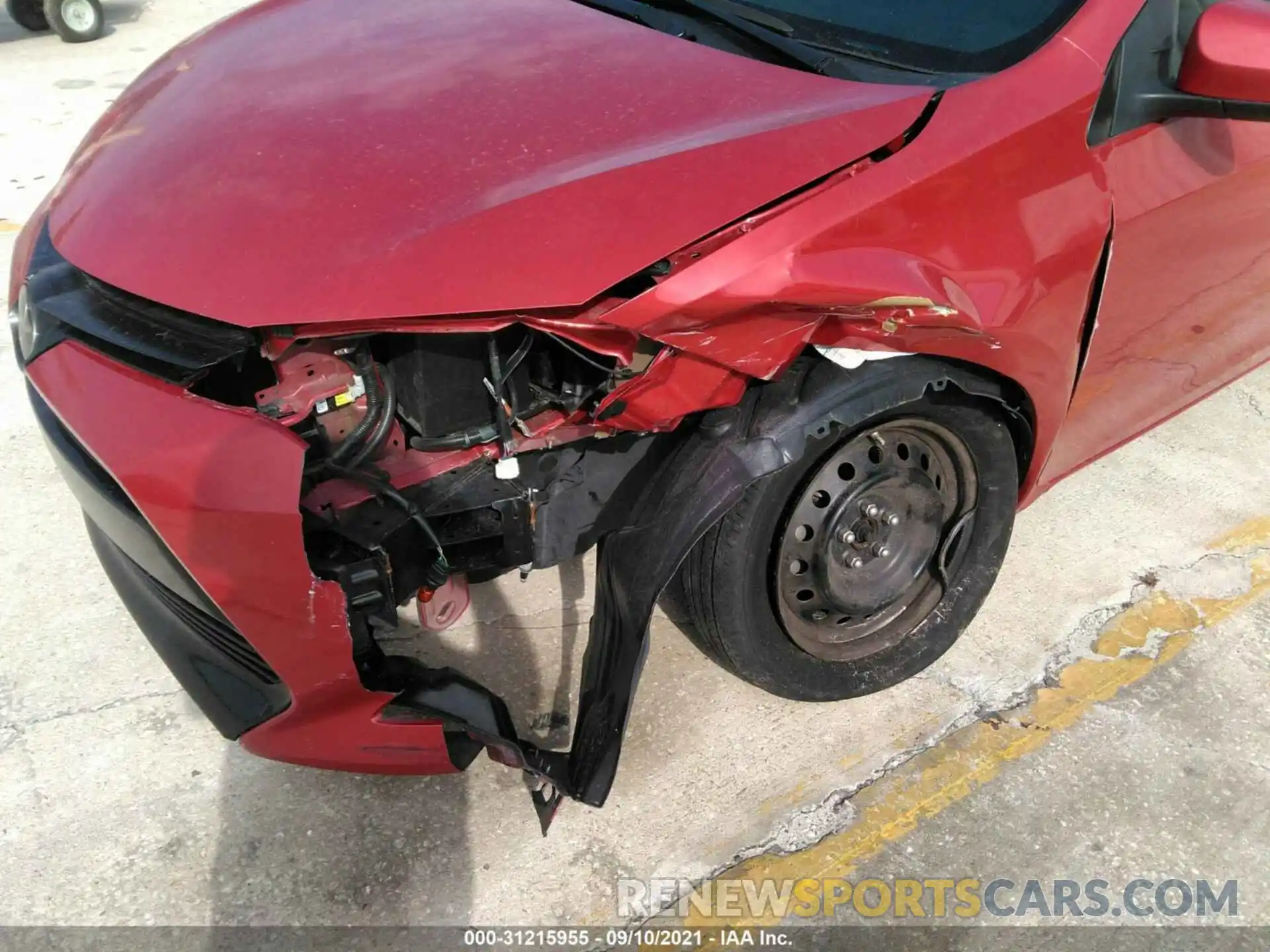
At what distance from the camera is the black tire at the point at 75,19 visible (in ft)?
25.2

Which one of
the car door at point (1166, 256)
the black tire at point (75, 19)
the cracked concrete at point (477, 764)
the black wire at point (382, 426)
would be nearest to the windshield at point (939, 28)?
the car door at point (1166, 256)

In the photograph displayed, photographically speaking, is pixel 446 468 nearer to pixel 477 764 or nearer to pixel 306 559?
pixel 306 559

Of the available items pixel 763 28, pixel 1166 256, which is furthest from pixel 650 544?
pixel 1166 256

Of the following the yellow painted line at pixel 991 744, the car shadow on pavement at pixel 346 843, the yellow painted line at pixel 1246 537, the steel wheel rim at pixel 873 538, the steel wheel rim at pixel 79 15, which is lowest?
the car shadow on pavement at pixel 346 843

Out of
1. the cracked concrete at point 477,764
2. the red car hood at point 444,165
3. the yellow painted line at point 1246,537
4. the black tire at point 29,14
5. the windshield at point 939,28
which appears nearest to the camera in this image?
the red car hood at point 444,165

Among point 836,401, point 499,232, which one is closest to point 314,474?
point 499,232

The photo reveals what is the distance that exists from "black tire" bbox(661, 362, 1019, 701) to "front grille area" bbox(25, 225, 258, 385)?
972 mm

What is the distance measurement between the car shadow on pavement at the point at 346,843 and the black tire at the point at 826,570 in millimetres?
500

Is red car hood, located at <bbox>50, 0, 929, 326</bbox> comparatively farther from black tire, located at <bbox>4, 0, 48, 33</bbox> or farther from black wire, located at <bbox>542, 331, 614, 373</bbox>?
black tire, located at <bbox>4, 0, 48, 33</bbox>

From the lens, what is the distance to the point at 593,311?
1458 mm

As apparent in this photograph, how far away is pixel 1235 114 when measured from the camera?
71.6 inches

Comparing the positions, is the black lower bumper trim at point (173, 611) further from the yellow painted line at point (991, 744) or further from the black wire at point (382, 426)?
the yellow painted line at point (991, 744)

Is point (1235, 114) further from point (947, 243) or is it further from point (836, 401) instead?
point (836, 401)

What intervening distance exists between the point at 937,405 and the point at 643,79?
0.89 meters
